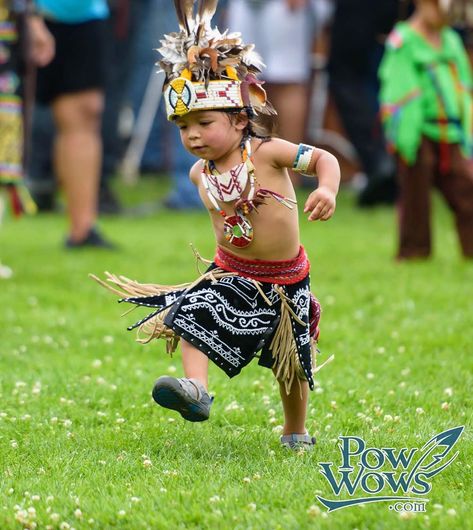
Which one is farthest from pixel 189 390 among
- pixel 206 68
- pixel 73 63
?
pixel 73 63

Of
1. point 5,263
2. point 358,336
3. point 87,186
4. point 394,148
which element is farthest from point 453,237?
point 358,336

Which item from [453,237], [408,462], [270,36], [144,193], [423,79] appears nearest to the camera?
[408,462]

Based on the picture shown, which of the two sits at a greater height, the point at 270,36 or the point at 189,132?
the point at 189,132

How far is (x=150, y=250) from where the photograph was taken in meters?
10.0

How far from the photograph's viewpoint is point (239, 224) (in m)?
4.39

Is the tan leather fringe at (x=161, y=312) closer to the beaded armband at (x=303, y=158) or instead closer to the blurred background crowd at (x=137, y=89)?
the beaded armband at (x=303, y=158)

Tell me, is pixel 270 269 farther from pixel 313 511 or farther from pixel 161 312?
pixel 313 511

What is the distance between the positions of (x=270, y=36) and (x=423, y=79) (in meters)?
4.72

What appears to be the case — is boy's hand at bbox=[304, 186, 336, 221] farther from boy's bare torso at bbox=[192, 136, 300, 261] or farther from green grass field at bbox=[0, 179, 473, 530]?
green grass field at bbox=[0, 179, 473, 530]

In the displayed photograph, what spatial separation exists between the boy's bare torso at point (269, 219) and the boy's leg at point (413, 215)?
188 inches

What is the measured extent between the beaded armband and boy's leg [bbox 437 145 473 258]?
489 cm

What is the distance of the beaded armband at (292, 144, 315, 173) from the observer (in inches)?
168

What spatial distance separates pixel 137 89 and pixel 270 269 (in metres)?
11.9

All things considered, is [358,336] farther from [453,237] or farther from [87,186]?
[453,237]
